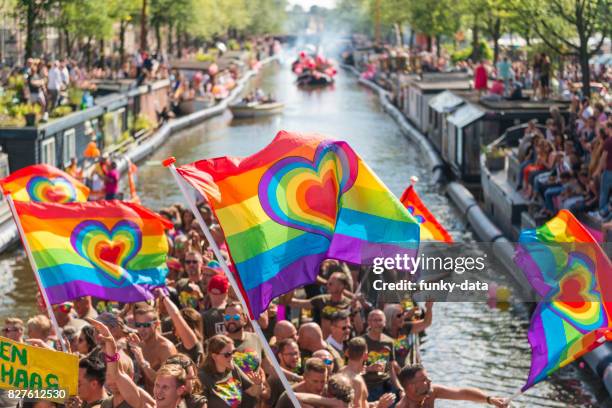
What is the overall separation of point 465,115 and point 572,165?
1346 cm

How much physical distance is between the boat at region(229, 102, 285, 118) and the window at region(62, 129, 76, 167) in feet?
89.0

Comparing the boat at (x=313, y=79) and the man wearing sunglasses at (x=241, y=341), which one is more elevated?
the man wearing sunglasses at (x=241, y=341)

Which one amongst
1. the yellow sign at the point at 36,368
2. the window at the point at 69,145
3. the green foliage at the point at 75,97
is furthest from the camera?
the green foliage at the point at 75,97

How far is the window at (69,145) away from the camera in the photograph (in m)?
36.5

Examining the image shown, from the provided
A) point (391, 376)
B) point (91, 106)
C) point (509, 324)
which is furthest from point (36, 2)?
point (391, 376)

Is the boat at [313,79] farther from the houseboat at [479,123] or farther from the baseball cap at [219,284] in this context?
the baseball cap at [219,284]

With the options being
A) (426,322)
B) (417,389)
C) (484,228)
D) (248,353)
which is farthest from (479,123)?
(417,389)

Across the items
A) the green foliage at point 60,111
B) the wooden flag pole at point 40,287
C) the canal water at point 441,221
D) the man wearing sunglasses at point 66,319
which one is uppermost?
the wooden flag pole at point 40,287

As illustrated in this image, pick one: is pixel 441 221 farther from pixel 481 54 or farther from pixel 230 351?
pixel 481 54

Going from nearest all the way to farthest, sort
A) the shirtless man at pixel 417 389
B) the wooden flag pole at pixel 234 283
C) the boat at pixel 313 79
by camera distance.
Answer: the wooden flag pole at pixel 234 283, the shirtless man at pixel 417 389, the boat at pixel 313 79

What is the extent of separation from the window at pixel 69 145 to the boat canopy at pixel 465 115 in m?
10.6

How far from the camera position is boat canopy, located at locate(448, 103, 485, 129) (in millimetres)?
35969

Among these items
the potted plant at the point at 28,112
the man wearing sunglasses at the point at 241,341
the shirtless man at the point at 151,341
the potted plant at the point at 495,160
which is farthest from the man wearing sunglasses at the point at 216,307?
the potted plant at the point at 28,112

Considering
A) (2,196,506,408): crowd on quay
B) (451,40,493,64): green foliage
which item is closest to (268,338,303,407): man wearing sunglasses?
(2,196,506,408): crowd on quay
